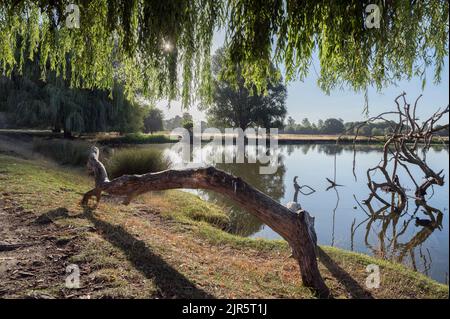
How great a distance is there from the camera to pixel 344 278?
361 cm

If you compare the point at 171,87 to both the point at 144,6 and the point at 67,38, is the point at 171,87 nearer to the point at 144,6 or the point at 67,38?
the point at 144,6

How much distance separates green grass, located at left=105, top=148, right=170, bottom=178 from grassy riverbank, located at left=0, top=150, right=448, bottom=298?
3.48 m

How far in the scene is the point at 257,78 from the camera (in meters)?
2.22

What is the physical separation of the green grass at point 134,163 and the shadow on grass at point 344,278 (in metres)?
Answer: 6.30

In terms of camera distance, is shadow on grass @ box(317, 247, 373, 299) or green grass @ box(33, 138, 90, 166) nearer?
shadow on grass @ box(317, 247, 373, 299)

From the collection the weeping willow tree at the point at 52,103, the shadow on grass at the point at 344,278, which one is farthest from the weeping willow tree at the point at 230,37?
the weeping willow tree at the point at 52,103

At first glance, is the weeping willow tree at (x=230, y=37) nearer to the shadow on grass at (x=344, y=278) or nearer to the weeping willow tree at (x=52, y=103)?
the shadow on grass at (x=344, y=278)

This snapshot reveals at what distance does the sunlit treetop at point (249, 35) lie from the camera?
72.0 inches

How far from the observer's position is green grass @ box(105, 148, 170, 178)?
916cm

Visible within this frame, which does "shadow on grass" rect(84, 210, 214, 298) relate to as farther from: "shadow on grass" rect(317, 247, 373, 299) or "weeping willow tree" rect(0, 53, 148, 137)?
"weeping willow tree" rect(0, 53, 148, 137)

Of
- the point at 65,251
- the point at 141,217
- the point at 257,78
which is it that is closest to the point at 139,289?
the point at 65,251

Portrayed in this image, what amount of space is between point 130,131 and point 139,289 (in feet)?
67.3

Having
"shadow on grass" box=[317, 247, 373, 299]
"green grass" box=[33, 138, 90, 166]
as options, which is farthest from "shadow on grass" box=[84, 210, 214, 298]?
"green grass" box=[33, 138, 90, 166]

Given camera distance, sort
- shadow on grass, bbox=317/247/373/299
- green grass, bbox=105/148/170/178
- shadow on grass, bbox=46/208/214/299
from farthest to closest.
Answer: green grass, bbox=105/148/170/178
shadow on grass, bbox=317/247/373/299
shadow on grass, bbox=46/208/214/299
